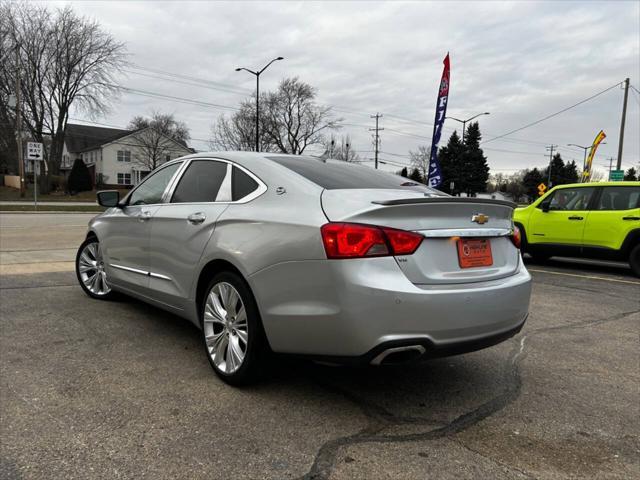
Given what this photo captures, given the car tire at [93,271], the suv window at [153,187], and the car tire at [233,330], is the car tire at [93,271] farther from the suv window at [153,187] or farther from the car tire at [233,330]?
the car tire at [233,330]

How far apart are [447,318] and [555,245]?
775cm

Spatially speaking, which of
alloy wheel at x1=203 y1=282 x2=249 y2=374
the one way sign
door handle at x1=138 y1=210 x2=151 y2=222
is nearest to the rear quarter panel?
alloy wheel at x1=203 y1=282 x2=249 y2=374

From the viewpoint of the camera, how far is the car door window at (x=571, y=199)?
Answer: 30.5 feet

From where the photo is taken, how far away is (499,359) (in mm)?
4027

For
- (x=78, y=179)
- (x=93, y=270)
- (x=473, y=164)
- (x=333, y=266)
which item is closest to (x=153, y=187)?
(x=93, y=270)

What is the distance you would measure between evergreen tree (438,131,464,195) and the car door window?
69.9 metres

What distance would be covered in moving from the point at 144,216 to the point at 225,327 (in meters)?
1.63

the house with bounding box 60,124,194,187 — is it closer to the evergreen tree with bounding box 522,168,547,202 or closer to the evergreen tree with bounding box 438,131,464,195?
the evergreen tree with bounding box 438,131,464,195

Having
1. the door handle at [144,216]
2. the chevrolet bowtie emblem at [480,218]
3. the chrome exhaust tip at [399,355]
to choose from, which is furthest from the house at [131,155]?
the chrome exhaust tip at [399,355]

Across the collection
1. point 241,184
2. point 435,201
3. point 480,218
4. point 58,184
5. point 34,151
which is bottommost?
point 480,218

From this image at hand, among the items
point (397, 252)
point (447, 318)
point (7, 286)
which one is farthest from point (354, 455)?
point (7, 286)

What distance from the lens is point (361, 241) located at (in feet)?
8.82

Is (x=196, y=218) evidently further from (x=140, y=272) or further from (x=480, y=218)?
(x=480, y=218)

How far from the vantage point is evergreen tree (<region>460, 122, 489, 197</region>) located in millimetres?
78875
